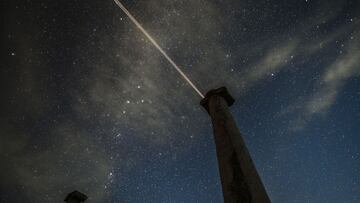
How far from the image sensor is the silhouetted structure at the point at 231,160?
3.67m

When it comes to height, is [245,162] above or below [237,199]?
above

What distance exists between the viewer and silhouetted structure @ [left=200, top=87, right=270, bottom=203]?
3.67 metres

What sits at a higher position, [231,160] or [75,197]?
[75,197]

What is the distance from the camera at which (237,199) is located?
11.9 ft

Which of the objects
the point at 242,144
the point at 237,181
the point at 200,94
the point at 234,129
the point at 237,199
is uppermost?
the point at 200,94

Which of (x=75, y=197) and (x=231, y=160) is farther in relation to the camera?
(x=75, y=197)

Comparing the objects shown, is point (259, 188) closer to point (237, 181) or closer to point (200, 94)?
point (237, 181)

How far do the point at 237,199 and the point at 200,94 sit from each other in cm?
332

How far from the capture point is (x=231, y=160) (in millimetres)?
4281

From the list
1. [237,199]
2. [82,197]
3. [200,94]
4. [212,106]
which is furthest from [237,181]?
[82,197]

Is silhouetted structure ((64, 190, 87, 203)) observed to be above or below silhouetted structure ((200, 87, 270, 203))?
above

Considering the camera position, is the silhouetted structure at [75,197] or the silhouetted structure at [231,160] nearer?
the silhouetted structure at [231,160]

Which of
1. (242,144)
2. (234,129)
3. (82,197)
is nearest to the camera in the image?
(242,144)

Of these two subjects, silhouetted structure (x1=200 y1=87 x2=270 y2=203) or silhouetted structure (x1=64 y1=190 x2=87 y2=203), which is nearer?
silhouetted structure (x1=200 y1=87 x2=270 y2=203)
